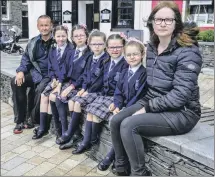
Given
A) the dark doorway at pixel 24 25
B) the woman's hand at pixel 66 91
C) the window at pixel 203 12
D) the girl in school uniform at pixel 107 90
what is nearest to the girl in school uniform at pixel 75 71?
the woman's hand at pixel 66 91

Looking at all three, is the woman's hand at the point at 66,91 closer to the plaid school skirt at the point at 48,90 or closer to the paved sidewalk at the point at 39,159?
the plaid school skirt at the point at 48,90

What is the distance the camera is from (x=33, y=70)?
180 inches

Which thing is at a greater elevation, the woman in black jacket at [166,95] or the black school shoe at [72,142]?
the woman in black jacket at [166,95]

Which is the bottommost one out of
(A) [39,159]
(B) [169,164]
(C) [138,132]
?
(A) [39,159]

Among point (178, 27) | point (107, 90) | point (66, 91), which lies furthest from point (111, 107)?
point (178, 27)

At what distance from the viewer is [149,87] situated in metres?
2.86

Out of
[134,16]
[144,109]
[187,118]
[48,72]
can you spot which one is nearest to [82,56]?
[48,72]

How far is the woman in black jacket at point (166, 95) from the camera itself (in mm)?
2533

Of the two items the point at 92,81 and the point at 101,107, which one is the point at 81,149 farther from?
the point at 92,81

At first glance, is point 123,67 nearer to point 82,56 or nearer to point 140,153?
point 82,56

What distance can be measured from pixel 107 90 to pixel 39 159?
1.06 metres

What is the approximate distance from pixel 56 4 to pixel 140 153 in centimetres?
1374

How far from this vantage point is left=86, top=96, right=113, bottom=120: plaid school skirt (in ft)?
10.5

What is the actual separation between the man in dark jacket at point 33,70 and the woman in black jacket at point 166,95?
2050 mm
